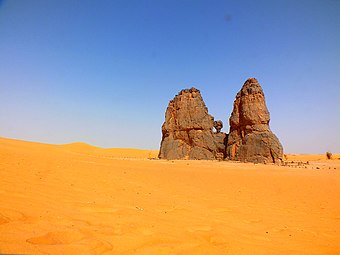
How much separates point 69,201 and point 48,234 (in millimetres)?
1592

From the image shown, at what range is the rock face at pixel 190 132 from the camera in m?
29.2

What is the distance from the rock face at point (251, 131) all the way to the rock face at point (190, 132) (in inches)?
93.7

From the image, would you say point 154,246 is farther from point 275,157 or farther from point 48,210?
point 275,157

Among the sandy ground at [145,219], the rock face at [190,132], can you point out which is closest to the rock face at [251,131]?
the rock face at [190,132]

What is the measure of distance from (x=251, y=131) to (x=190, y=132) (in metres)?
7.37

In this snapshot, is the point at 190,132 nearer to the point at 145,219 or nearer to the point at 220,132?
the point at 220,132

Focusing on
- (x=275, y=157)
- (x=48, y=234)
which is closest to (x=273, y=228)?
(x=48, y=234)

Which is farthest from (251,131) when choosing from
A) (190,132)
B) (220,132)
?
(190,132)

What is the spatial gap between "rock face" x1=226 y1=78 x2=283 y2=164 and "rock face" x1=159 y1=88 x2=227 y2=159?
2.38 m

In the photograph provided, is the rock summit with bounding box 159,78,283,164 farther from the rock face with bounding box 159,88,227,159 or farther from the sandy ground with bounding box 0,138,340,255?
the sandy ground with bounding box 0,138,340,255

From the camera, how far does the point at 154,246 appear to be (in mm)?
3084

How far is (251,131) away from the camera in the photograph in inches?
1024

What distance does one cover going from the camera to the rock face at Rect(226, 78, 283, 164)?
949 inches

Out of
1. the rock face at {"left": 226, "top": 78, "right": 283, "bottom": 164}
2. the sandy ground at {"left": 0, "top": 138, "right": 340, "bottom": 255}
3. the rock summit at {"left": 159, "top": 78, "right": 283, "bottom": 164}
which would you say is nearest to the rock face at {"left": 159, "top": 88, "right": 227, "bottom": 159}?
the rock summit at {"left": 159, "top": 78, "right": 283, "bottom": 164}
